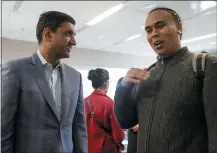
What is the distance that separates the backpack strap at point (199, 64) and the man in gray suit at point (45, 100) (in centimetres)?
75

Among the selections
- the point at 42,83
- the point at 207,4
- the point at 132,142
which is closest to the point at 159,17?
the point at 132,142

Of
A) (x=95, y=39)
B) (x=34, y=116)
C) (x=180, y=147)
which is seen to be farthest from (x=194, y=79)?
(x=95, y=39)

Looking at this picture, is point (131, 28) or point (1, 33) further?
point (1, 33)

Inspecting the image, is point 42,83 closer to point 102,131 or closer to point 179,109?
point 179,109

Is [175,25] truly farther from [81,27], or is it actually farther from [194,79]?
[81,27]

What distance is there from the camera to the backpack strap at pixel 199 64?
34.2 inches

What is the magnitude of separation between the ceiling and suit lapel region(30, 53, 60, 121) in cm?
209

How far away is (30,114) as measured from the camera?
48.8 inches

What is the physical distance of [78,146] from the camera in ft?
4.83

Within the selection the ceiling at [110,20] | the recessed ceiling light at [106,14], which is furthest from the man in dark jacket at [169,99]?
the recessed ceiling light at [106,14]

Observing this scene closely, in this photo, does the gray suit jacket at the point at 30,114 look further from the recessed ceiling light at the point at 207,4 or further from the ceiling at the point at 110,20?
Answer: the recessed ceiling light at the point at 207,4

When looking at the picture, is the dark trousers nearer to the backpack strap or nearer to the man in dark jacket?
the man in dark jacket

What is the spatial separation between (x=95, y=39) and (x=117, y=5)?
2.16 meters

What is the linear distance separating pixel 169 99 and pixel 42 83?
703 millimetres
